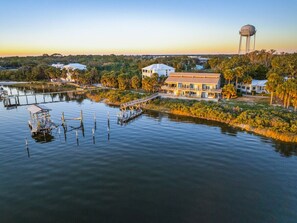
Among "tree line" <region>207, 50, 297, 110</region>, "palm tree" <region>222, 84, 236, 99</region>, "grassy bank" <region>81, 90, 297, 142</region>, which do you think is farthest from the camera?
"palm tree" <region>222, 84, 236, 99</region>

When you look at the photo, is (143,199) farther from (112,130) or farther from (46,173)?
(112,130)

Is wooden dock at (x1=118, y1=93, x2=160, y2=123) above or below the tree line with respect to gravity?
below

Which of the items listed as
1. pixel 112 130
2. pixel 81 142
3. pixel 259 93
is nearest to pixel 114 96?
pixel 112 130

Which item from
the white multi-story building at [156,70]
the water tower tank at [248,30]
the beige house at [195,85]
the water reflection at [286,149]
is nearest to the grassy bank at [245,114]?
the water reflection at [286,149]

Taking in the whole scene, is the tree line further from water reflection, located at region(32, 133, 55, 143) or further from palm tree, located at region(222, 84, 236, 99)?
water reflection, located at region(32, 133, 55, 143)

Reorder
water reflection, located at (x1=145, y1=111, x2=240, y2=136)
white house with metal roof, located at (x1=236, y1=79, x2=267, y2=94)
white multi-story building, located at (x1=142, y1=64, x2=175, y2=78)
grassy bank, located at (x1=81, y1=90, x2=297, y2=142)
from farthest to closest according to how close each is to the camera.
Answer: white multi-story building, located at (x1=142, y1=64, x2=175, y2=78)
white house with metal roof, located at (x1=236, y1=79, x2=267, y2=94)
water reflection, located at (x1=145, y1=111, x2=240, y2=136)
grassy bank, located at (x1=81, y1=90, x2=297, y2=142)

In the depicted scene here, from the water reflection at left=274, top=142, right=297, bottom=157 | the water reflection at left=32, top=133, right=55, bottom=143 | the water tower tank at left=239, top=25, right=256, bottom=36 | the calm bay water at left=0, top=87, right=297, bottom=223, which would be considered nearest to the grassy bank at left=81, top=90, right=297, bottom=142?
the water reflection at left=274, top=142, right=297, bottom=157
